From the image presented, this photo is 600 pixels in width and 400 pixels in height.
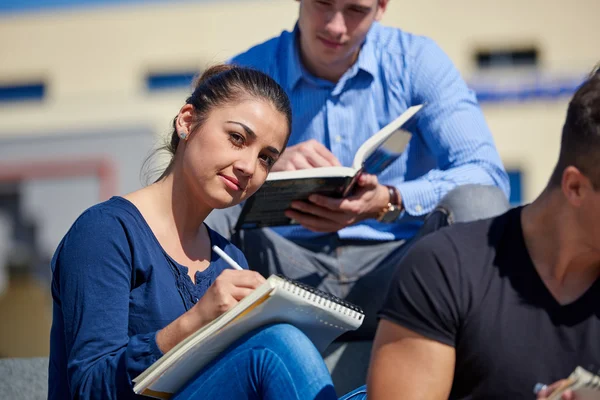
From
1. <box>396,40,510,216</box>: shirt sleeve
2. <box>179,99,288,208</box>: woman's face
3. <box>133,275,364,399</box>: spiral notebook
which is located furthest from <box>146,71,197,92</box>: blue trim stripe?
<box>133,275,364,399</box>: spiral notebook

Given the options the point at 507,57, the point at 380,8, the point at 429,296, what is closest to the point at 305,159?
the point at 380,8

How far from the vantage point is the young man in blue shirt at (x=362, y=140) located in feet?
9.89

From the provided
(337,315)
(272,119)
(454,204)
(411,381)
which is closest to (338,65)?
(454,204)

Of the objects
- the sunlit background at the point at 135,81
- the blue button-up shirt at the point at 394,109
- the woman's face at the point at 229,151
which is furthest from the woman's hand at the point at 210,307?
the sunlit background at the point at 135,81

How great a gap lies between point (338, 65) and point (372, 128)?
271 millimetres

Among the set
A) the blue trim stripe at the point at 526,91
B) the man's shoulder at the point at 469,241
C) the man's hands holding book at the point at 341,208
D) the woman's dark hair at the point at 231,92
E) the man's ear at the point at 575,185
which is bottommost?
the blue trim stripe at the point at 526,91

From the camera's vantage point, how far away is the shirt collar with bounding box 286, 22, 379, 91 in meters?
3.31

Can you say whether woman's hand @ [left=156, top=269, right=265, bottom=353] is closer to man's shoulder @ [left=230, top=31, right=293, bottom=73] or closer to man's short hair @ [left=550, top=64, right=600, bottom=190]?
man's short hair @ [left=550, top=64, right=600, bottom=190]

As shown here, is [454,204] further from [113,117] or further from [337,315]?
[113,117]

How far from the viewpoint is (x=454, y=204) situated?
2814 millimetres

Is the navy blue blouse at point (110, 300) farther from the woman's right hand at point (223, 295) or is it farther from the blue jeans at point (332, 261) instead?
the blue jeans at point (332, 261)

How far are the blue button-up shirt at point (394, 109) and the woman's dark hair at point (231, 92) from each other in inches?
34.4

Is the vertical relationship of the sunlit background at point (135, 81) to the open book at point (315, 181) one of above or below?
below

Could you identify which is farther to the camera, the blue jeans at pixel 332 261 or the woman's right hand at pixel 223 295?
the blue jeans at pixel 332 261
